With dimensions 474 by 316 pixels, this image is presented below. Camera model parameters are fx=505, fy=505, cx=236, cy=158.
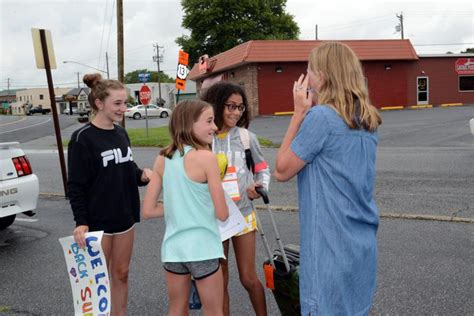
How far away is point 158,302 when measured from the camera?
4.11 metres

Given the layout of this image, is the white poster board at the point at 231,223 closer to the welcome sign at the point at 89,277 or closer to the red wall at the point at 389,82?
the welcome sign at the point at 89,277

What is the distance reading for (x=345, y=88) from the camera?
2.21 metres

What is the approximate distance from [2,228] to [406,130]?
15869 mm

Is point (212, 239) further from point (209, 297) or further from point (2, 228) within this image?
point (2, 228)

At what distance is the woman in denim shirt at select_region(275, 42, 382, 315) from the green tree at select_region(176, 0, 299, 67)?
48277mm

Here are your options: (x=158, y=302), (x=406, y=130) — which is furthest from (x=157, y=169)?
(x=406, y=130)

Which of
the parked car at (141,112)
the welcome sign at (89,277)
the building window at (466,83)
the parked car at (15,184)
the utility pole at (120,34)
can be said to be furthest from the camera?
the parked car at (141,112)

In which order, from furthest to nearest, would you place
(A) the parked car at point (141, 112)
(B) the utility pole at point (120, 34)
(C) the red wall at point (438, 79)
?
(A) the parked car at point (141, 112)
(C) the red wall at point (438, 79)
(B) the utility pole at point (120, 34)

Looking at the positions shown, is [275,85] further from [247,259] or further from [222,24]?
[247,259]

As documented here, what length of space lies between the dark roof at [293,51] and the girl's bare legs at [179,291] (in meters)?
27.8

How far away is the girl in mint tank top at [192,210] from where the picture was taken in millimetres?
2600

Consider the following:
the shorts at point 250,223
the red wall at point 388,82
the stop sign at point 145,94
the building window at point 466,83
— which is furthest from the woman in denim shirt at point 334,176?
the building window at point 466,83

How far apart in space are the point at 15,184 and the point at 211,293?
13.3 ft

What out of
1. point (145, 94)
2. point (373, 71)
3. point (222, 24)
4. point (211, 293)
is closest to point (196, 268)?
point (211, 293)
